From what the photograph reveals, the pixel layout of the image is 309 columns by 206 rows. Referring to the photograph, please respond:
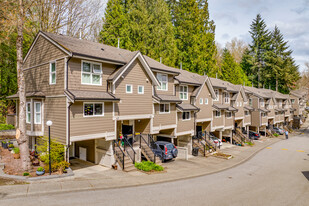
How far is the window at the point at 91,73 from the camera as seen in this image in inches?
655

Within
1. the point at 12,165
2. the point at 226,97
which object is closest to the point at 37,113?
the point at 12,165

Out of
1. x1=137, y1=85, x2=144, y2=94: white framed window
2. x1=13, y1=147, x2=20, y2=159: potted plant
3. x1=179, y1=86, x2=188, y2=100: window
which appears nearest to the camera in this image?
x1=13, y1=147, x2=20, y2=159: potted plant

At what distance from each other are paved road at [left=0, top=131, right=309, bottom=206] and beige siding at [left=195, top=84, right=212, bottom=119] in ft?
31.7

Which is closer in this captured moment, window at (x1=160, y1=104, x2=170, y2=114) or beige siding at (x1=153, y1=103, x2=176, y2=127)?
beige siding at (x1=153, y1=103, x2=176, y2=127)

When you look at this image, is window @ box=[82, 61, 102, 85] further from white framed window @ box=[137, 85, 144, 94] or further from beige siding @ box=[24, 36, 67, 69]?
white framed window @ box=[137, 85, 144, 94]

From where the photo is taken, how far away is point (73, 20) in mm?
29703

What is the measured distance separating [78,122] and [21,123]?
152 inches

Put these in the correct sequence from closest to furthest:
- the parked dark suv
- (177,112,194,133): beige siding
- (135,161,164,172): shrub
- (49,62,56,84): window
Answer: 1. (49,62,56,84): window
2. (135,161,164,172): shrub
3. the parked dark suv
4. (177,112,194,133): beige siding

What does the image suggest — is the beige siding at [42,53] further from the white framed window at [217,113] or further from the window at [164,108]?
the white framed window at [217,113]

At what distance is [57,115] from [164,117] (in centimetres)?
1106

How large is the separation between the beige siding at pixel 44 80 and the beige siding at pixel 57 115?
713 mm

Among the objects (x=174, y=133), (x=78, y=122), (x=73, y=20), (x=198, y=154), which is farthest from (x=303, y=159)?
(x=73, y=20)

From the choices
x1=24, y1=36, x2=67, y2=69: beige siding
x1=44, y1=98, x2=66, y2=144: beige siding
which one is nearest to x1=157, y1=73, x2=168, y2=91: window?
x1=24, y1=36, x2=67, y2=69: beige siding

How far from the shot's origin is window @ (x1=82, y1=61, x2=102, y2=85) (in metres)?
16.6
